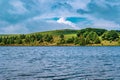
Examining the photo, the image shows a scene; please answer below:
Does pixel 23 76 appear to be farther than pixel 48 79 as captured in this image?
Yes

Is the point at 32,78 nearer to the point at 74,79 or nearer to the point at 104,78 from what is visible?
the point at 74,79

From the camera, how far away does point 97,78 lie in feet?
147

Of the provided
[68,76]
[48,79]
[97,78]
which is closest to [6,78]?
[48,79]

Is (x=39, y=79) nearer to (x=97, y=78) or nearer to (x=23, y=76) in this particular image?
(x=23, y=76)

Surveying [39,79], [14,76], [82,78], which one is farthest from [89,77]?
[14,76]

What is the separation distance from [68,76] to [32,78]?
240 inches

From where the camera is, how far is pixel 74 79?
44031 millimetres

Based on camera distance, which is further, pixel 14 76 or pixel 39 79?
pixel 14 76

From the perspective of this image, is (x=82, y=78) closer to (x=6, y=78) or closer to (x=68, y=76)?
(x=68, y=76)

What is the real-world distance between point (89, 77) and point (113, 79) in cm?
395

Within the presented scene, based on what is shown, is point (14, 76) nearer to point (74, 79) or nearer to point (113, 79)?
point (74, 79)

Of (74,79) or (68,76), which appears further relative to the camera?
(68,76)

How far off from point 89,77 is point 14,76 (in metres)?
11.6

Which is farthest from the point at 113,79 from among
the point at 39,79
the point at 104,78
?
the point at 39,79
